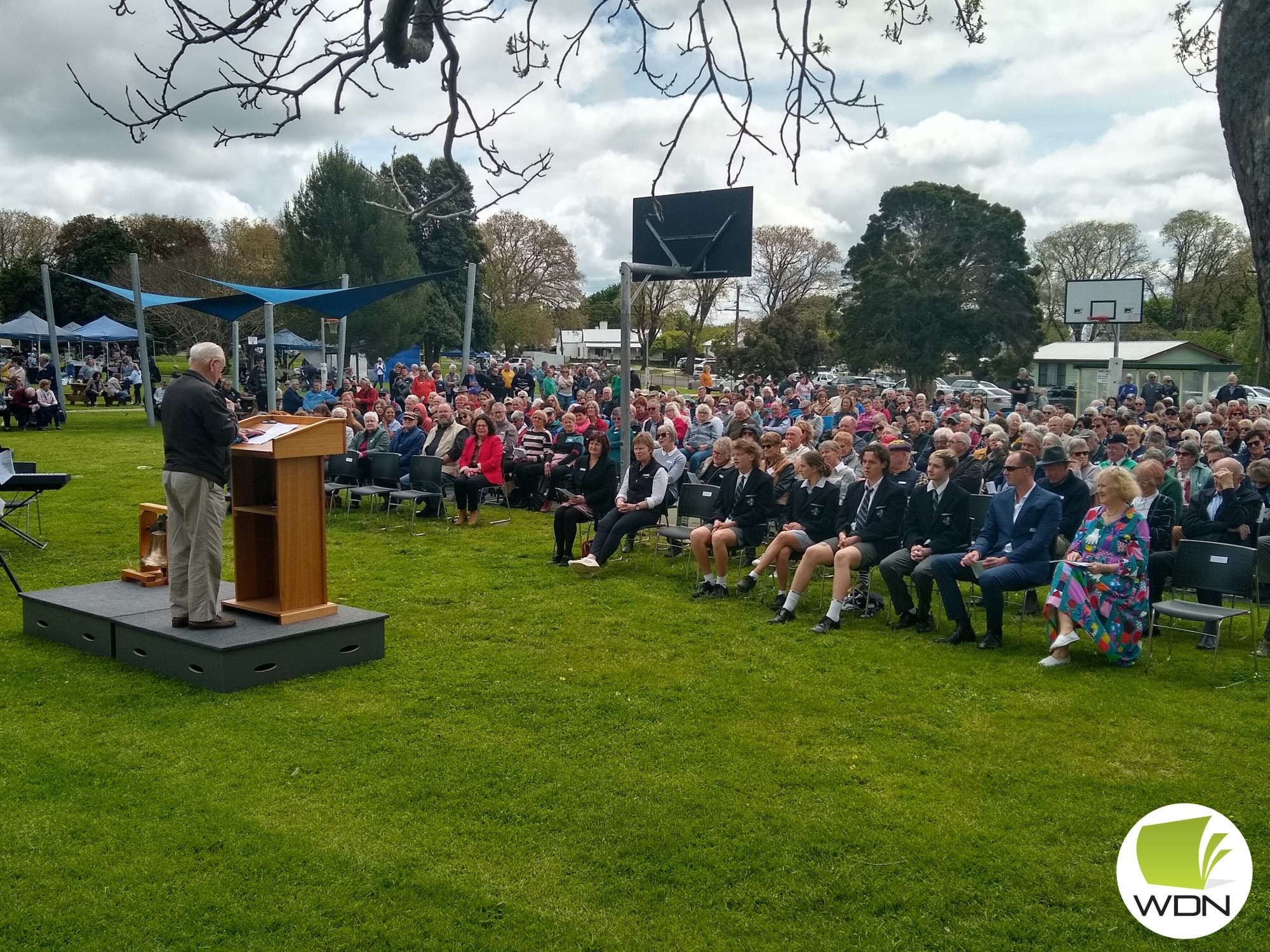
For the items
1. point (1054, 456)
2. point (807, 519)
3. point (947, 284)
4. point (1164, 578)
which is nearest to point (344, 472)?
point (807, 519)

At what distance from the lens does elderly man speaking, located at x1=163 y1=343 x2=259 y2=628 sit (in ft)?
18.4

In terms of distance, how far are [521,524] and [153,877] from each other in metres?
8.09

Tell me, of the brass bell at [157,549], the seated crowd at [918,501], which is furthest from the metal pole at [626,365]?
the brass bell at [157,549]

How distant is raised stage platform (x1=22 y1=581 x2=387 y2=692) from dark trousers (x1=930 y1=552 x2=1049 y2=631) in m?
3.89

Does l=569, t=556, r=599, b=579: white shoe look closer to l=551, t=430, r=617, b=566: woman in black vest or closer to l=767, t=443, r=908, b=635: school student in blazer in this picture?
l=551, t=430, r=617, b=566: woman in black vest

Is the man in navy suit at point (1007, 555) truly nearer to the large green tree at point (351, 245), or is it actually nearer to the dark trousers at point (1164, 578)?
the dark trousers at point (1164, 578)

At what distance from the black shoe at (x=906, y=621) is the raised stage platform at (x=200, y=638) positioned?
374 cm

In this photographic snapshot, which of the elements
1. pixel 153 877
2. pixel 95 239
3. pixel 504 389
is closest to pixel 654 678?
pixel 153 877

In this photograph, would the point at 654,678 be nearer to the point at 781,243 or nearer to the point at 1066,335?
the point at 781,243

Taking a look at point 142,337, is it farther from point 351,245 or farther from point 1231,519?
point 1231,519

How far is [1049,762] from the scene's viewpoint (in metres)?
4.90

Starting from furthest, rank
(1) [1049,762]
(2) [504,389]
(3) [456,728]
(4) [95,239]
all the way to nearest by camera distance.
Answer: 1. (4) [95,239]
2. (2) [504,389]
3. (3) [456,728]
4. (1) [1049,762]

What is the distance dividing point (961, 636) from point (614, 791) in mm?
3510

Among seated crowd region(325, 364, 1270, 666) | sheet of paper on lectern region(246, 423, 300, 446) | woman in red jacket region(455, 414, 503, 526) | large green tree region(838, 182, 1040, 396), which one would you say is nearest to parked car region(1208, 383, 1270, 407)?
large green tree region(838, 182, 1040, 396)
